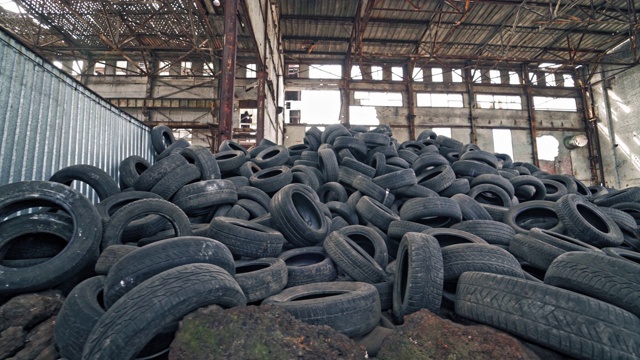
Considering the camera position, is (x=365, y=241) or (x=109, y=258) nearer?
(x=109, y=258)

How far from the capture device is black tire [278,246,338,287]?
2.77 metres

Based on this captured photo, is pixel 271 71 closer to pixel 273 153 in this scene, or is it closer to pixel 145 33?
pixel 145 33

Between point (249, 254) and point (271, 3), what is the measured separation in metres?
14.1

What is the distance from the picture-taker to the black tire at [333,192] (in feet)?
16.0

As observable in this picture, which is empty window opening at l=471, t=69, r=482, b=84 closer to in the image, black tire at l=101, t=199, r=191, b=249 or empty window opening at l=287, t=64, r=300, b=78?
empty window opening at l=287, t=64, r=300, b=78

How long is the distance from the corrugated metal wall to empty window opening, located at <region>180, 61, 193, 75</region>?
1318 cm

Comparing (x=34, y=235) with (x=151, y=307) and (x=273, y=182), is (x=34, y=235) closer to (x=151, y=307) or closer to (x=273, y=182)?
(x=151, y=307)

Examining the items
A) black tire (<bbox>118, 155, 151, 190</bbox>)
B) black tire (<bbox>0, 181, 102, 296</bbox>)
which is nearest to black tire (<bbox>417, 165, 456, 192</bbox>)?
black tire (<bbox>0, 181, 102, 296</bbox>)

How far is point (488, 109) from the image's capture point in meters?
18.8

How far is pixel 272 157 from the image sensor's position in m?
6.07

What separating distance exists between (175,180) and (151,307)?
2.86 meters

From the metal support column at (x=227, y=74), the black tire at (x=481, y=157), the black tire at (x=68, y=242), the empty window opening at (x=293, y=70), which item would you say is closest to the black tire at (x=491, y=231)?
the black tire at (x=481, y=157)

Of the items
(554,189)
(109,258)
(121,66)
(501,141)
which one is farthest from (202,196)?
(501,141)

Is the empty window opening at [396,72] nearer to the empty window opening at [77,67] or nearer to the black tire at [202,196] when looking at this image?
the black tire at [202,196]
